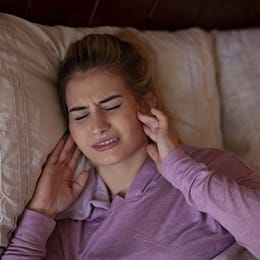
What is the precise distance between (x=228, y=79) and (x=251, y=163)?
0.27m

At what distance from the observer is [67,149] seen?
1.36 m

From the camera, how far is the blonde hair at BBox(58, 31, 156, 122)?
1.34m

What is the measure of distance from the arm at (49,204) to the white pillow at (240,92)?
0.46 m

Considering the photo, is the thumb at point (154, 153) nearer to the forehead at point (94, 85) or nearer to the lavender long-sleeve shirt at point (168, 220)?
the lavender long-sleeve shirt at point (168, 220)

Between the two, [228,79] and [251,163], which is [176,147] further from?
[228,79]

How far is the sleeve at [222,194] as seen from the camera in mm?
1121

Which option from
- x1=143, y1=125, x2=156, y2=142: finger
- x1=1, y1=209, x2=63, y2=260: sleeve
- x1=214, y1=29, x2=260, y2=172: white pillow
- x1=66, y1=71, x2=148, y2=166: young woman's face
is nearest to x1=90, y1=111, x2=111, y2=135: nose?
x1=66, y1=71, x2=148, y2=166: young woman's face

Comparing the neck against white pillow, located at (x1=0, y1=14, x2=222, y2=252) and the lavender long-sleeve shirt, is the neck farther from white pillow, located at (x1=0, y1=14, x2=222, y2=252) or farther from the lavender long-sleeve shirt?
white pillow, located at (x1=0, y1=14, x2=222, y2=252)

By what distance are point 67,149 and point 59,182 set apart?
0.08 m

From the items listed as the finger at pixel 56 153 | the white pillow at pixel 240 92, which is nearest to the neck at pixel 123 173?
the finger at pixel 56 153

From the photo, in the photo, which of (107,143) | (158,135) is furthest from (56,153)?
(158,135)

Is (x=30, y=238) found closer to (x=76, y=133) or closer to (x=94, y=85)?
(x=76, y=133)

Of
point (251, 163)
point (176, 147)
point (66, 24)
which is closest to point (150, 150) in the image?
point (176, 147)

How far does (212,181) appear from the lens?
1169 millimetres
